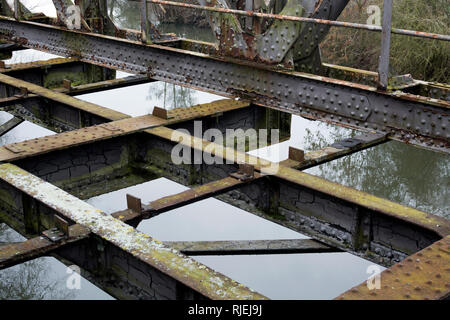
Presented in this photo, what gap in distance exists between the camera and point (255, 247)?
5984 mm

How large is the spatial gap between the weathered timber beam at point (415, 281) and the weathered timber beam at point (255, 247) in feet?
6.97

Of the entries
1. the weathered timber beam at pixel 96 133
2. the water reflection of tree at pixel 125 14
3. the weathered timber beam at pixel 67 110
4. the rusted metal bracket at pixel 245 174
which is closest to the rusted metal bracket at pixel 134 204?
the rusted metal bracket at pixel 245 174

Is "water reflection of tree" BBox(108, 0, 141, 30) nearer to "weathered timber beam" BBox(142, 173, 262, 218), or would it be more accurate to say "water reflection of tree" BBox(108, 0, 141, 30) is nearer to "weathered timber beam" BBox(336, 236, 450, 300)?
"weathered timber beam" BBox(142, 173, 262, 218)

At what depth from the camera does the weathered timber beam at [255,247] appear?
5.97 m

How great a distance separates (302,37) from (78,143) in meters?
2.75

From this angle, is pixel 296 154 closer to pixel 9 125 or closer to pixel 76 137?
pixel 76 137

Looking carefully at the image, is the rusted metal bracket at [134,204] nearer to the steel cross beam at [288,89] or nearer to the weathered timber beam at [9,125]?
the steel cross beam at [288,89]

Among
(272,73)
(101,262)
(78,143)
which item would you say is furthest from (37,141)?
(272,73)

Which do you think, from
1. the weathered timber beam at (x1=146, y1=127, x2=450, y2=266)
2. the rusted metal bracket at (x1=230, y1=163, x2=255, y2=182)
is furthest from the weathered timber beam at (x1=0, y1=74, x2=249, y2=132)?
the rusted metal bracket at (x1=230, y1=163, x2=255, y2=182)

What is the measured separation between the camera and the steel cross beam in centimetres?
599

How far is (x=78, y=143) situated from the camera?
5.99 m

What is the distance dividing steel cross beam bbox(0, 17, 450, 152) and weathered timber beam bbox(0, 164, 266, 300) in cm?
315

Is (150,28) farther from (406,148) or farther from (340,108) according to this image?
(406,148)

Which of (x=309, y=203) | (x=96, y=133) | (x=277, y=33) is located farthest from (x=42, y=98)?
(x=309, y=203)
